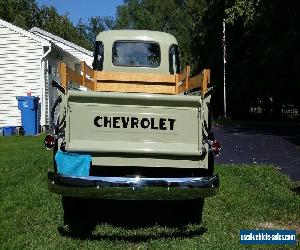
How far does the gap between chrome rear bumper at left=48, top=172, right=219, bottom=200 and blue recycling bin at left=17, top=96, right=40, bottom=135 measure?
15416 millimetres

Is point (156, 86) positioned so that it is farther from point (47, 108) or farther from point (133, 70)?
point (47, 108)

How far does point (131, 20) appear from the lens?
257 ft

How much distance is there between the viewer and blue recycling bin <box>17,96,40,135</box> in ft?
66.9

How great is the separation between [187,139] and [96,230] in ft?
5.59

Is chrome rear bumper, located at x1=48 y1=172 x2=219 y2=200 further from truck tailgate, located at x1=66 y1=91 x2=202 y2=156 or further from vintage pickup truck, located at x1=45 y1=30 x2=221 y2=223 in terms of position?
truck tailgate, located at x1=66 y1=91 x2=202 y2=156

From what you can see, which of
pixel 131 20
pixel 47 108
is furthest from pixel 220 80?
pixel 131 20

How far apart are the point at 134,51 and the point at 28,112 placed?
12124 mm

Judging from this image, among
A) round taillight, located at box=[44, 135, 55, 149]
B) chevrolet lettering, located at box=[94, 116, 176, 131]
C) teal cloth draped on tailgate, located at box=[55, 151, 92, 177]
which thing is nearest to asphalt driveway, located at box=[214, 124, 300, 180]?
chevrolet lettering, located at box=[94, 116, 176, 131]

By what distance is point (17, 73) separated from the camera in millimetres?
22219

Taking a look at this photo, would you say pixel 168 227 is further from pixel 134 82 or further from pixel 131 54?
pixel 131 54

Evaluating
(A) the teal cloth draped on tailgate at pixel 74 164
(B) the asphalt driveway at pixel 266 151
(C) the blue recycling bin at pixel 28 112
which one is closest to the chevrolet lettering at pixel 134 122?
(A) the teal cloth draped on tailgate at pixel 74 164

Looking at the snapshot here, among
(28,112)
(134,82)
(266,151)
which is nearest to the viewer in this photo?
(134,82)

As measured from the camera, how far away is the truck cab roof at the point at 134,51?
921 cm

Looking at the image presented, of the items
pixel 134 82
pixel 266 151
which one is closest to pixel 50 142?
pixel 134 82
